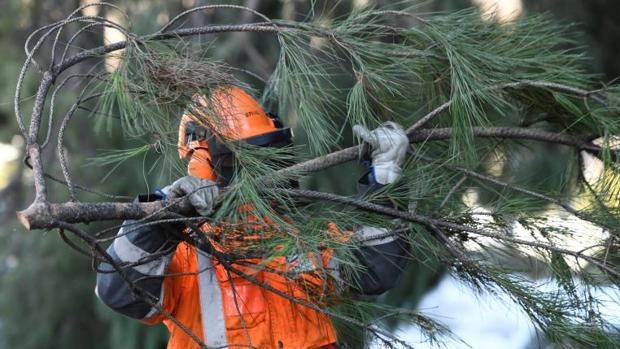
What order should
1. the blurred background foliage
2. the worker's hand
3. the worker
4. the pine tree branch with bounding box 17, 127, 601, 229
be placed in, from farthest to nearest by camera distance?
the blurred background foliage, the worker, the worker's hand, the pine tree branch with bounding box 17, 127, 601, 229

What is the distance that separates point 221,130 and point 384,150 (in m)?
0.43

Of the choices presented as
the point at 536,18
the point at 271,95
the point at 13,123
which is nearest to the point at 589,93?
the point at 536,18

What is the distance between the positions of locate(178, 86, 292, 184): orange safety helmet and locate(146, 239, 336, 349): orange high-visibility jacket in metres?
0.20

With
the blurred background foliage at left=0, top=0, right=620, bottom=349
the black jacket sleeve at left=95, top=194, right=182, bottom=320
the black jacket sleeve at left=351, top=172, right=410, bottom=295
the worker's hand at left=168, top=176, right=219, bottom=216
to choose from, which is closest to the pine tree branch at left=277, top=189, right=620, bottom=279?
the black jacket sleeve at left=351, top=172, right=410, bottom=295

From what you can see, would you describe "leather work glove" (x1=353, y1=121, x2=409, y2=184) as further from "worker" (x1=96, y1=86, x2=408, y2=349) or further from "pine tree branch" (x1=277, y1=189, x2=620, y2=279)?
"pine tree branch" (x1=277, y1=189, x2=620, y2=279)

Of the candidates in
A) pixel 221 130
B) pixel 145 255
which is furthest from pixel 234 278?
pixel 221 130

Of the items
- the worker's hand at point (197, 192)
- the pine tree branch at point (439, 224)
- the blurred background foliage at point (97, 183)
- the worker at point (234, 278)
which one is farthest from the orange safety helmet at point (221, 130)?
the blurred background foliage at point (97, 183)

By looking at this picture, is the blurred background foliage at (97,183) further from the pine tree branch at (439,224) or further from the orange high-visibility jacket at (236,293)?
the pine tree branch at (439,224)

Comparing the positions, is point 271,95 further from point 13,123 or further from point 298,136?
point 13,123

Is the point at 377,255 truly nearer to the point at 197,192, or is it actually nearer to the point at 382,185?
the point at 382,185

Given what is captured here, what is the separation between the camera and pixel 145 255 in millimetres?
2102

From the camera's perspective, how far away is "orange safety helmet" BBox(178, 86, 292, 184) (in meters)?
2.05

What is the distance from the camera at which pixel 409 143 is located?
7.98 feet

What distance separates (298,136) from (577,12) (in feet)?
5.13
